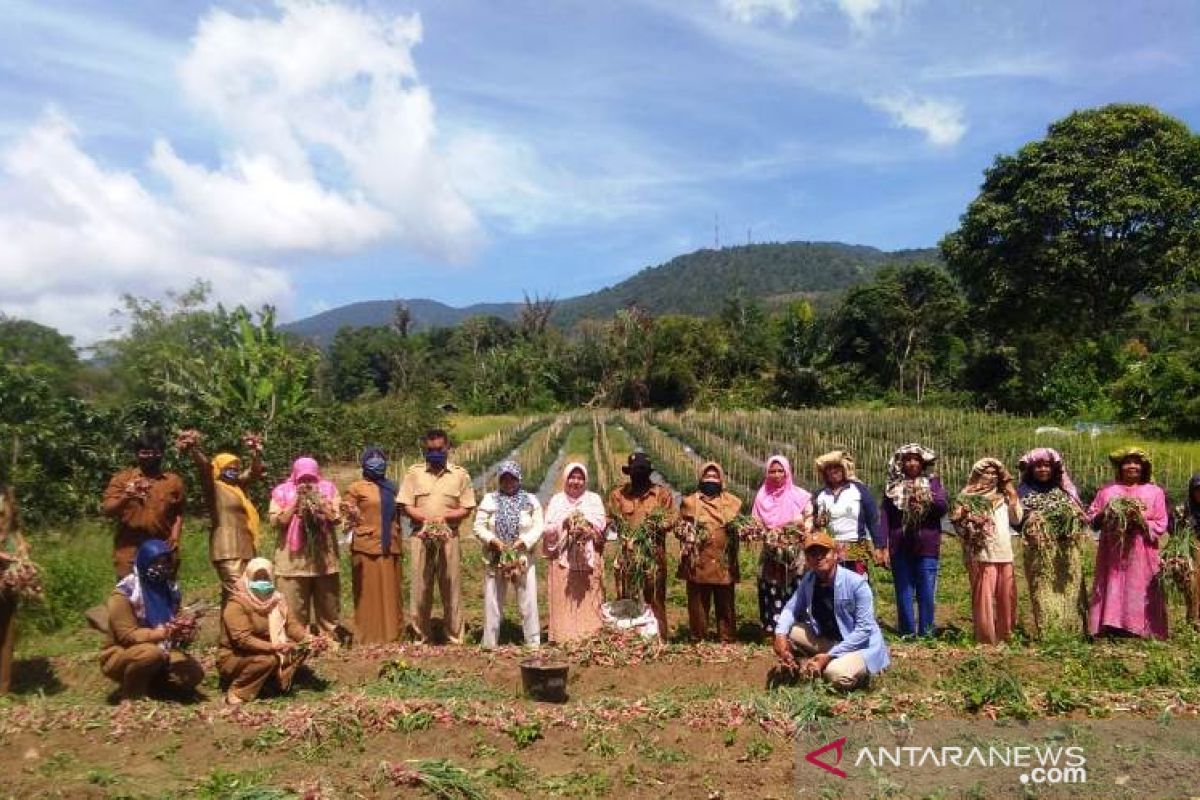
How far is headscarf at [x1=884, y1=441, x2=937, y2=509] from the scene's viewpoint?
5875 mm

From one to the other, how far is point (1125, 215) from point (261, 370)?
20.9 m

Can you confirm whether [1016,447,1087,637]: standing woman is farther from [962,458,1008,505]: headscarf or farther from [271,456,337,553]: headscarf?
[271,456,337,553]: headscarf

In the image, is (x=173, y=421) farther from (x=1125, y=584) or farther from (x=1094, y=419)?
(x=1094, y=419)

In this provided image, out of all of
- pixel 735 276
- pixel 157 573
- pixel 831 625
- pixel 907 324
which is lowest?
pixel 831 625

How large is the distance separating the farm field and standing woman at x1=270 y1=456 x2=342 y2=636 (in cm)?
57

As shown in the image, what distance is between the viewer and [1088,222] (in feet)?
73.3

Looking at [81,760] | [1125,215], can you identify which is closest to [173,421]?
[81,760]

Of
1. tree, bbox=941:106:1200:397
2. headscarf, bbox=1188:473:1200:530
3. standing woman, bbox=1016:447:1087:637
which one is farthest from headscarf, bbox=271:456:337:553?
tree, bbox=941:106:1200:397

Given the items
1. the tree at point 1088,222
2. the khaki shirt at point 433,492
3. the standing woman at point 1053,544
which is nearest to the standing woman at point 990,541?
the standing woman at point 1053,544

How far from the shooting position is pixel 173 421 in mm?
12812

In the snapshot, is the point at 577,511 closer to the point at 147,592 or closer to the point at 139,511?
the point at 147,592

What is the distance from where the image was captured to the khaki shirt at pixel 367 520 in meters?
6.29

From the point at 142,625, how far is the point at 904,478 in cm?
494

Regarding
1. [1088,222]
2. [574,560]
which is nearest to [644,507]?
[574,560]
